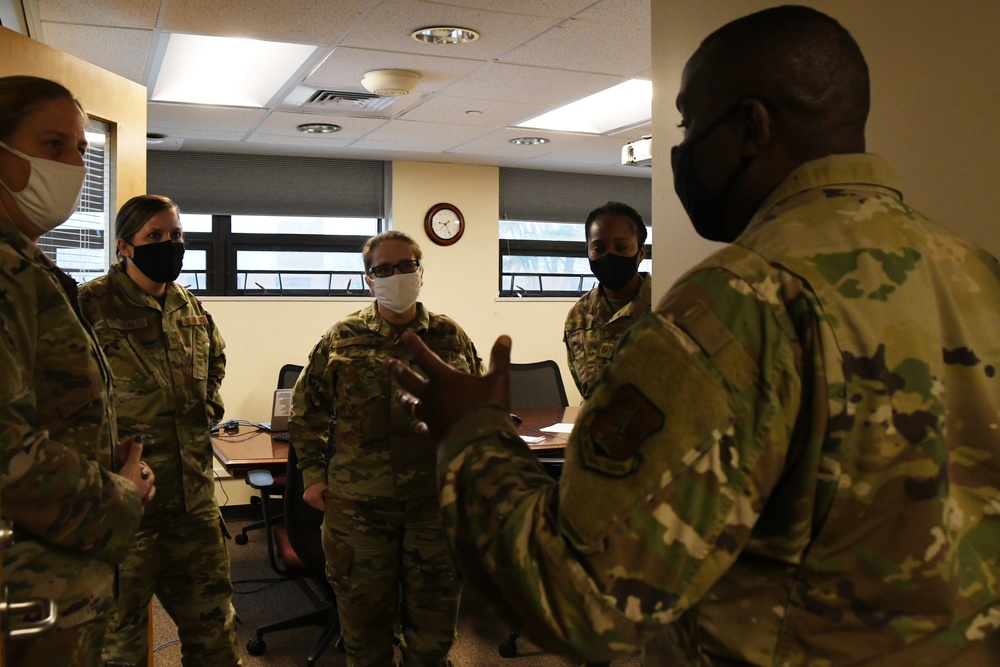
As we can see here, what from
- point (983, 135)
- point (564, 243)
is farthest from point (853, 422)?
point (564, 243)

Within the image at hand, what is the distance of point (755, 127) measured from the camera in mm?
893

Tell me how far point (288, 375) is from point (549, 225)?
8.47ft

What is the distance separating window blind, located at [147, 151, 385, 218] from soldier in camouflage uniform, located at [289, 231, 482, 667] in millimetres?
3524

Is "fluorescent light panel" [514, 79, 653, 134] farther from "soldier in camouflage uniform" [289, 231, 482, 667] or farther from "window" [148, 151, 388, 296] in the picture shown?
"soldier in camouflage uniform" [289, 231, 482, 667]

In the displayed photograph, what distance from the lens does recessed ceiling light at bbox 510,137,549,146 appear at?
5.40m

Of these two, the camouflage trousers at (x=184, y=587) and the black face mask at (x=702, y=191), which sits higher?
the black face mask at (x=702, y=191)

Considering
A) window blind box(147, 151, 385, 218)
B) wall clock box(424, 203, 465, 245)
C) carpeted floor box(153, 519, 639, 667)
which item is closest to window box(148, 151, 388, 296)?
Answer: window blind box(147, 151, 385, 218)

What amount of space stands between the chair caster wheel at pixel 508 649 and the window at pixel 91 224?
6.97 feet

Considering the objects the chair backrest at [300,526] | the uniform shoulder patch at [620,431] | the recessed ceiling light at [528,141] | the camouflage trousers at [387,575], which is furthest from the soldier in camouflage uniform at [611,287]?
the recessed ceiling light at [528,141]

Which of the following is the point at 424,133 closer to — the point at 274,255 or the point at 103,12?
the point at 274,255

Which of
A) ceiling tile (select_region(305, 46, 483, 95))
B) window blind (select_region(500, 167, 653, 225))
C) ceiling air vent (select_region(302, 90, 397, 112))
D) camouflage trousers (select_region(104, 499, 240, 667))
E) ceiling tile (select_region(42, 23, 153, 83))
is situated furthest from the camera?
window blind (select_region(500, 167, 653, 225))

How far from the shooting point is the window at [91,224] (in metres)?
2.58

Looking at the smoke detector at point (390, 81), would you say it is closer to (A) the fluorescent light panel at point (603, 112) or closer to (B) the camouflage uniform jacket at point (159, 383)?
(A) the fluorescent light panel at point (603, 112)

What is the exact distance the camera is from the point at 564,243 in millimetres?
6898
